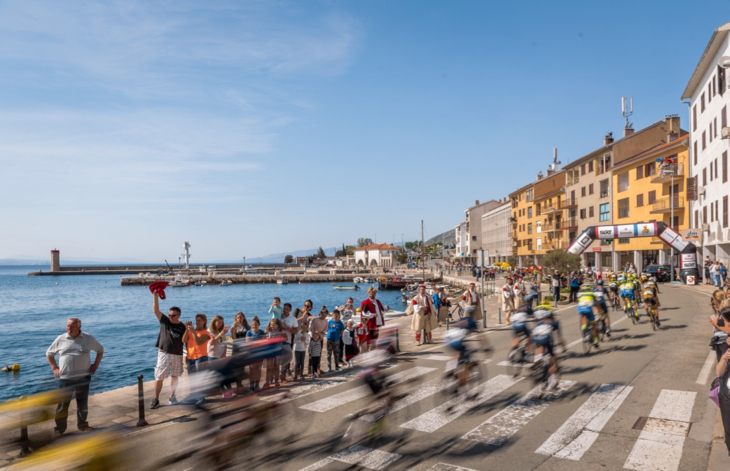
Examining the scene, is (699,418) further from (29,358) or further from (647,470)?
(29,358)

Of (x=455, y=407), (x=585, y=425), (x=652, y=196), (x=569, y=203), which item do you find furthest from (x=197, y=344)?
(x=569, y=203)

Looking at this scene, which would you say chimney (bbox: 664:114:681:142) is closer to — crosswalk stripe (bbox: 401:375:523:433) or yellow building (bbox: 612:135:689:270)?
yellow building (bbox: 612:135:689:270)

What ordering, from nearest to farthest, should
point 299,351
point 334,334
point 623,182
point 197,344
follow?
point 197,344 < point 299,351 < point 334,334 < point 623,182

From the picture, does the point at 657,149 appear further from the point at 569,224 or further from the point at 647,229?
the point at 647,229

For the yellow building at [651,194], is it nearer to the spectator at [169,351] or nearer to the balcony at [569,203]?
the balcony at [569,203]

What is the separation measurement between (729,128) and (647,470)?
2791cm

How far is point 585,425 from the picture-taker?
7.79 meters

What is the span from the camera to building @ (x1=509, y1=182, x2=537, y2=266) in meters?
74.4

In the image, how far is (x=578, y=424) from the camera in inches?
309

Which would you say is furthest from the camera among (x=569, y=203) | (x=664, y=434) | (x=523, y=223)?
(x=523, y=223)

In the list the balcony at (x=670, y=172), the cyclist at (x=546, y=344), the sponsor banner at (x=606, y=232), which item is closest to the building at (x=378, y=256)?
the balcony at (x=670, y=172)

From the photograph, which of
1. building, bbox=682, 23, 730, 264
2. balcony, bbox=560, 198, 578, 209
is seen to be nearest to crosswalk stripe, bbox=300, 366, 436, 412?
building, bbox=682, 23, 730, 264

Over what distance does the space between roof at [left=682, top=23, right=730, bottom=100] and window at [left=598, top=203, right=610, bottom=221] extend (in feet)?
49.8

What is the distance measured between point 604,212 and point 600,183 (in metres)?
3.40
